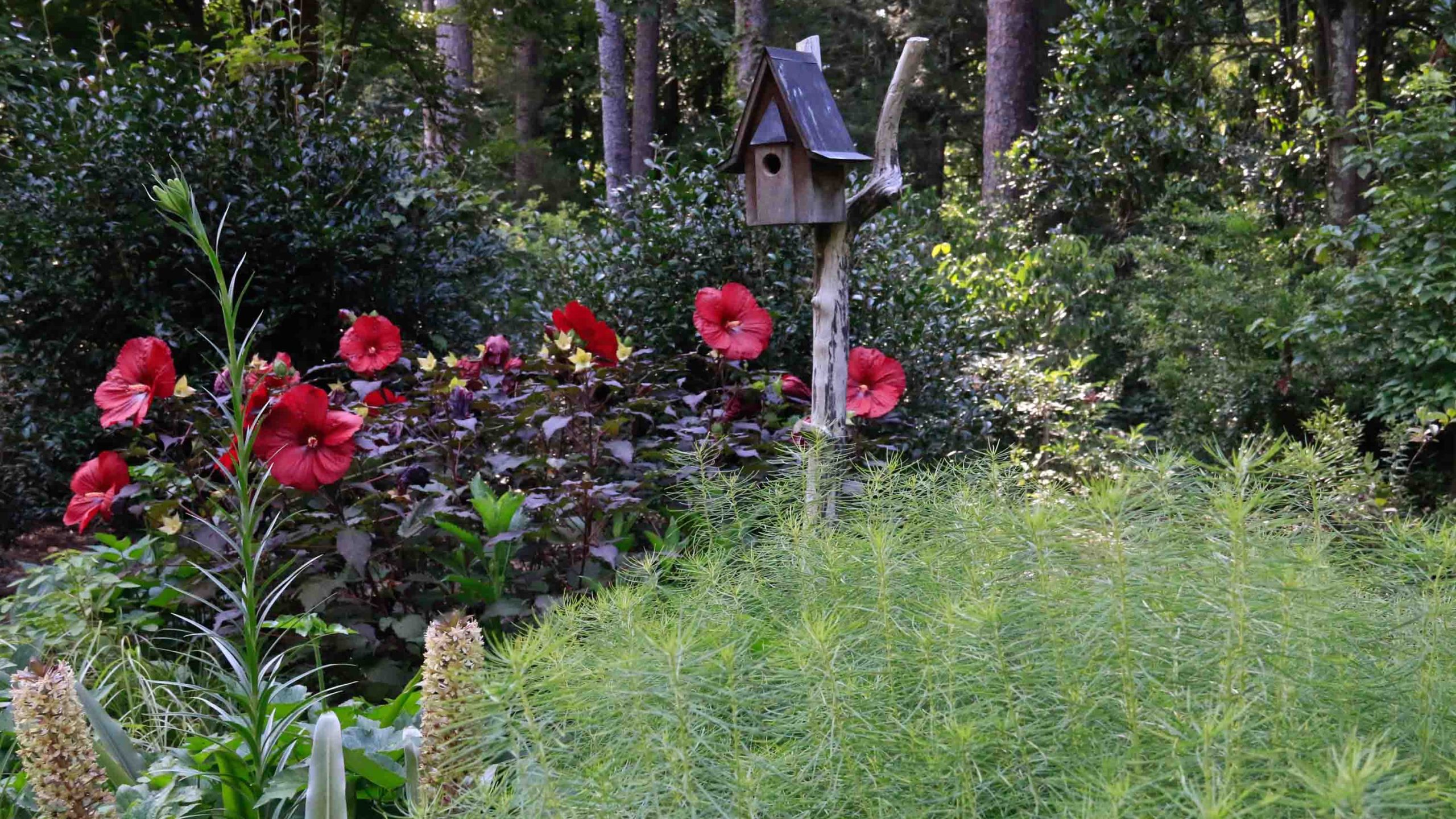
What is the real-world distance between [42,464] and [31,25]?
2.51 metres

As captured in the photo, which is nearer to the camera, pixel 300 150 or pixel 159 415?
pixel 159 415

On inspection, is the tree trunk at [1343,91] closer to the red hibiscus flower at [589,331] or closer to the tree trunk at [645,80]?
the red hibiscus flower at [589,331]

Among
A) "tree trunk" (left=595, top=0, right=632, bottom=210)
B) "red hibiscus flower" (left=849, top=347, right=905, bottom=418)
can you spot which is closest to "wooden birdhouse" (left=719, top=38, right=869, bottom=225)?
"red hibiscus flower" (left=849, top=347, right=905, bottom=418)

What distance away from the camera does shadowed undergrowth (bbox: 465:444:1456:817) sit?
899 millimetres

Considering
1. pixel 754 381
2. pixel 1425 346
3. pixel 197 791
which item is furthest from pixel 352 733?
pixel 1425 346

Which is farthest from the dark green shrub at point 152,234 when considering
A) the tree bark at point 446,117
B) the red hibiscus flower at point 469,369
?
the red hibiscus flower at point 469,369

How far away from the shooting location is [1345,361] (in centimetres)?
545

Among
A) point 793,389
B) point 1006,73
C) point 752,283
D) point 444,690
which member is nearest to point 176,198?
point 444,690

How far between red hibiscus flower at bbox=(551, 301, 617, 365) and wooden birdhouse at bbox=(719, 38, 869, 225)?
0.57m

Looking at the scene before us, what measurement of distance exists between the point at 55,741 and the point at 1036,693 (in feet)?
4.34

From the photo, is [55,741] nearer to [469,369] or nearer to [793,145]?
[469,369]

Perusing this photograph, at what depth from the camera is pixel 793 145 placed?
3164 mm

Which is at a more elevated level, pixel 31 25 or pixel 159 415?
pixel 31 25

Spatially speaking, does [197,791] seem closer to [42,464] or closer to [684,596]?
[684,596]
